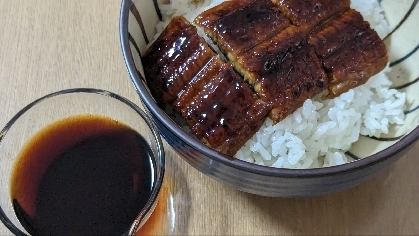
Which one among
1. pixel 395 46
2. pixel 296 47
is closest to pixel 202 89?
pixel 296 47

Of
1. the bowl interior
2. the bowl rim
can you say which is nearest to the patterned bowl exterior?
the bowl interior

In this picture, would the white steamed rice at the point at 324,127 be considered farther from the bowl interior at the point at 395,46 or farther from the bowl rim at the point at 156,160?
the bowl rim at the point at 156,160

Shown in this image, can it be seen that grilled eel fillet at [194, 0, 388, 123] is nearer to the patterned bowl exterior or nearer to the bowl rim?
the patterned bowl exterior

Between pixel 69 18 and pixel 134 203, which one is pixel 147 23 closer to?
pixel 69 18

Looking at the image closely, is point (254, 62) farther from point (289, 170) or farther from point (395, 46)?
point (395, 46)

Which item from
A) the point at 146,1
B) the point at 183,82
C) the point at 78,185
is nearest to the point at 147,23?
the point at 146,1

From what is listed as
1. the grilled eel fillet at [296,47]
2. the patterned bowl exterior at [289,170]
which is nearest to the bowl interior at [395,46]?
the patterned bowl exterior at [289,170]
